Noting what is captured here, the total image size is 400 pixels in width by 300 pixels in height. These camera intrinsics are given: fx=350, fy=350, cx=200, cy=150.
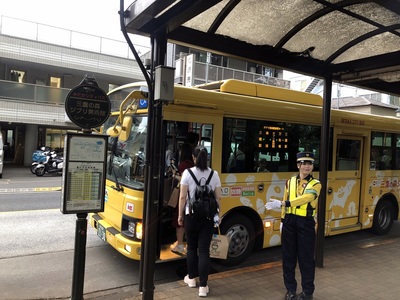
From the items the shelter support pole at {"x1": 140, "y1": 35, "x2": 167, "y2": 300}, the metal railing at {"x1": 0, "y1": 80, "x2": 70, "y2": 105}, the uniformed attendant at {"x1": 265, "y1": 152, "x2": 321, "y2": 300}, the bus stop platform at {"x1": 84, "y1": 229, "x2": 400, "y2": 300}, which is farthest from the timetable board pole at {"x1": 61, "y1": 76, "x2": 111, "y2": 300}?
the metal railing at {"x1": 0, "y1": 80, "x2": 70, "y2": 105}

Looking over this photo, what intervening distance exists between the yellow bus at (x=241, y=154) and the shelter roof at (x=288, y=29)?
748 millimetres

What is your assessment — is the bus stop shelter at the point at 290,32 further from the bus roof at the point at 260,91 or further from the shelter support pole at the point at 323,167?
the bus roof at the point at 260,91

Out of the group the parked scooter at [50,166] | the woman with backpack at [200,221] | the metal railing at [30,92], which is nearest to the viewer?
the woman with backpack at [200,221]

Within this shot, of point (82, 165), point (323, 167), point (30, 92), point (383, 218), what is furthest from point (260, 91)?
point (30, 92)

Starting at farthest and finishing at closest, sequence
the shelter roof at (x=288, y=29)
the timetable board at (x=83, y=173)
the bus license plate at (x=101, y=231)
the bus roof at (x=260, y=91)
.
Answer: the bus roof at (x=260, y=91) < the bus license plate at (x=101, y=231) < the shelter roof at (x=288, y=29) < the timetable board at (x=83, y=173)

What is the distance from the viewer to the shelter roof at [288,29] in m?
3.83

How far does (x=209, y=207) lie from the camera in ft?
13.6

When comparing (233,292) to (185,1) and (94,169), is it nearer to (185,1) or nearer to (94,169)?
(94,169)

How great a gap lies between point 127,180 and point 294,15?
3.26 meters

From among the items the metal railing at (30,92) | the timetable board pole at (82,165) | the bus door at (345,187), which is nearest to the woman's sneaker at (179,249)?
the timetable board pole at (82,165)

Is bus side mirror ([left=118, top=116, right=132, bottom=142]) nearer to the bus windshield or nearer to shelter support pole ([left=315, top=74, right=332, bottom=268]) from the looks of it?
the bus windshield

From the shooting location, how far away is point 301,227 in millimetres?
4082

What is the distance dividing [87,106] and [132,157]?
152 centimetres

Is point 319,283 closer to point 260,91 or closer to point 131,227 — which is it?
point 131,227
